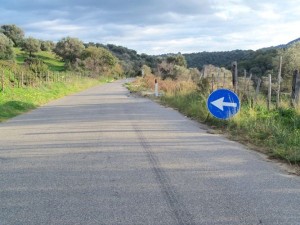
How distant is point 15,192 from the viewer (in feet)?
16.9

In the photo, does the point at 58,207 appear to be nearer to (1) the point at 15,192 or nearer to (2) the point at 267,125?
(1) the point at 15,192

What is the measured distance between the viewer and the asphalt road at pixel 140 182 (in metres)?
4.29

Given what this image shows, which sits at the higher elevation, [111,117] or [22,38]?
[22,38]

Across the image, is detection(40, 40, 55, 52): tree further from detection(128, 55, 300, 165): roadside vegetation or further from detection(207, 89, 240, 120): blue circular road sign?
detection(207, 89, 240, 120): blue circular road sign

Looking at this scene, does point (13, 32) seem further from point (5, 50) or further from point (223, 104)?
point (223, 104)

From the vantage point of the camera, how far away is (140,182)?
218 inches

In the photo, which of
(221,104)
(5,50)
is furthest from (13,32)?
(221,104)

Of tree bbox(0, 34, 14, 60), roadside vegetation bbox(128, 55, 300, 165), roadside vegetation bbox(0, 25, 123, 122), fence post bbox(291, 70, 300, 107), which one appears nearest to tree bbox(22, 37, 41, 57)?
roadside vegetation bbox(0, 25, 123, 122)

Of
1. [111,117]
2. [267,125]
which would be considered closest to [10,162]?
[267,125]

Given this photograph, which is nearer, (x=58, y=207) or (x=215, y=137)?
(x=58, y=207)

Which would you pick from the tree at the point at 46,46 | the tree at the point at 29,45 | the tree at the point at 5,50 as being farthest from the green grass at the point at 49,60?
the tree at the point at 46,46

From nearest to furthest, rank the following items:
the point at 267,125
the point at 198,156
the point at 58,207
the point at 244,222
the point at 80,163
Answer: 1. the point at 244,222
2. the point at 58,207
3. the point at 80,163
4. the point at 198,156
5. the point at 267,125

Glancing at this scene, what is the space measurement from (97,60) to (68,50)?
788 centimetres

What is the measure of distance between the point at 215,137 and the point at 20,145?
4807 millimetres
